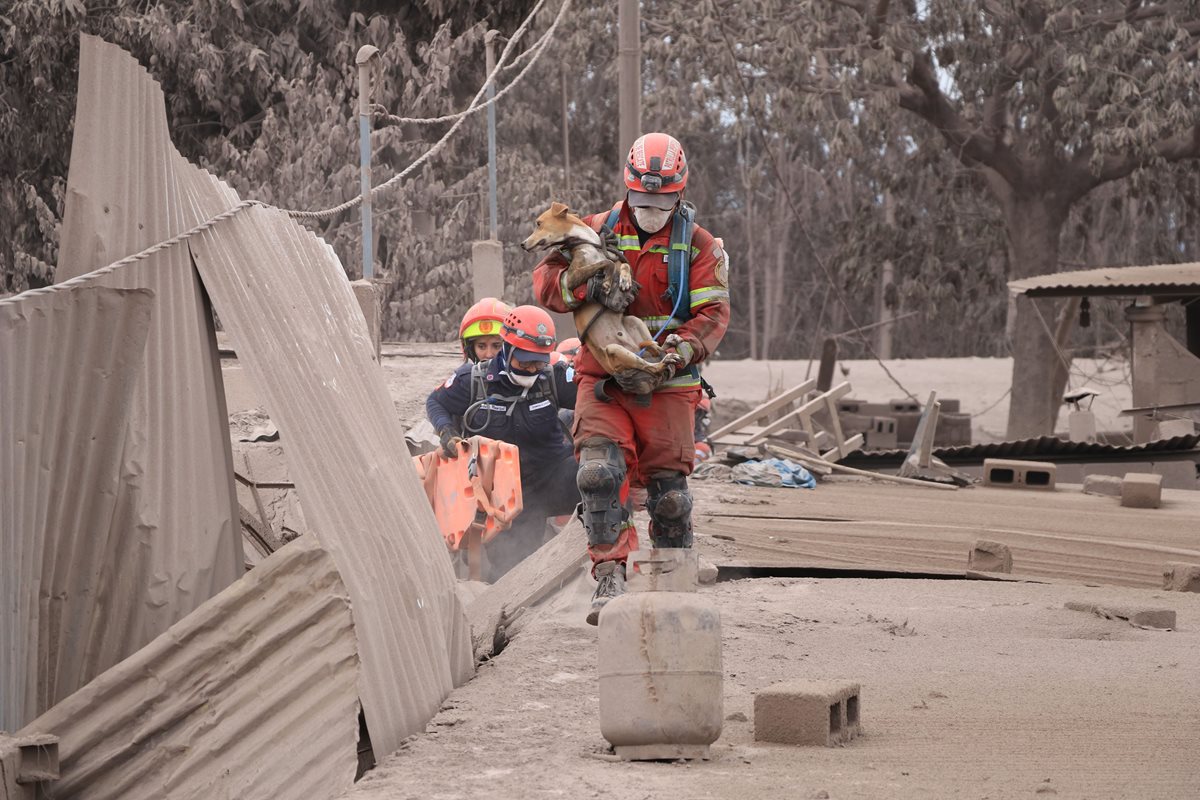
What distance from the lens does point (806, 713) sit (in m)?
4.38

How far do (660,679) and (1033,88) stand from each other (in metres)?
21.1

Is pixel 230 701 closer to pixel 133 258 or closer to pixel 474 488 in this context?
pixel 133 258

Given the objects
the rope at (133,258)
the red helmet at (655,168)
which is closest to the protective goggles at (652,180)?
the red helmet at (655,168)

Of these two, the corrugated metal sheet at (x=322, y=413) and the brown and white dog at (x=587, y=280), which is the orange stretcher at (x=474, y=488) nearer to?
the brown and white dog at (x=587, y=280)

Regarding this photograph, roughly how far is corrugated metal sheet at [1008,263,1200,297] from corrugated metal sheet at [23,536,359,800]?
1305 cm

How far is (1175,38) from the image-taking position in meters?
22.2

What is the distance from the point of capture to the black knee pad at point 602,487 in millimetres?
6309

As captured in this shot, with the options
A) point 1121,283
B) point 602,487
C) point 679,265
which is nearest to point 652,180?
point 679,265

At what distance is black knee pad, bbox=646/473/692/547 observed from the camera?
6.54 metres

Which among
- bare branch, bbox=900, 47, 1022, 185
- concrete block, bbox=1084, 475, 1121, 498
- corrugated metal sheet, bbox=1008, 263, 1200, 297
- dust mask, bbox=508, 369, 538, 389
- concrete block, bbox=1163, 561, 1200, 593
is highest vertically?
bare branch, bbox=900, 47, 1022, 185

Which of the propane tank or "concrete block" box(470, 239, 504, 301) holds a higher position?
"concrete block" box(470, 239, 504, 301)

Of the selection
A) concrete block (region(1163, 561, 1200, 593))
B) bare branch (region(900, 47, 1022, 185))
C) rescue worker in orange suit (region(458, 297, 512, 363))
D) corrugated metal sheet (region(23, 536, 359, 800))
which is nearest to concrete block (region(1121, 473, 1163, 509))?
concrete block (region(1163, 561, 1200, 593))

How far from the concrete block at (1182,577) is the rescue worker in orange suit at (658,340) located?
8.91ft

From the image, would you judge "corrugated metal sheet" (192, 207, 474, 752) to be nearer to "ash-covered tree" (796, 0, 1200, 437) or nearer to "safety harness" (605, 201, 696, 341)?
"safety harness" (605, 201, 696, 341)
